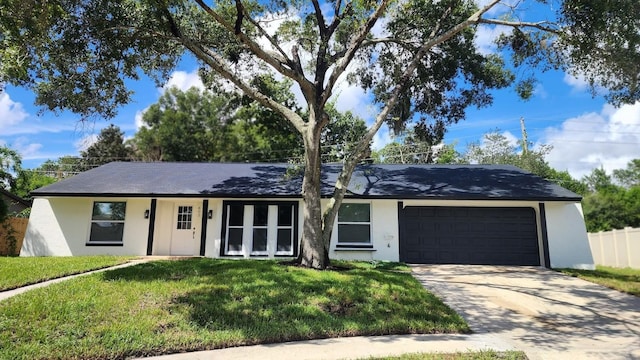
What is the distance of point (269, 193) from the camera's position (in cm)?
1551

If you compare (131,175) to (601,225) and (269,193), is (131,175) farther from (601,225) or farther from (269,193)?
(601,225)

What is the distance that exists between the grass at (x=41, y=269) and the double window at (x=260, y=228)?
3805 millimetres

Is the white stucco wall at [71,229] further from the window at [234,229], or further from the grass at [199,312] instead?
the grass at [199,312]

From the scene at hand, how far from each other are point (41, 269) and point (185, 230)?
634 cm

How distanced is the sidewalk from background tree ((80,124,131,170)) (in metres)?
38.6

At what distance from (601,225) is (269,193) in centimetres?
2900

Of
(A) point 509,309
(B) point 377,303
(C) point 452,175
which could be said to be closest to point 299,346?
(B) point 377,303

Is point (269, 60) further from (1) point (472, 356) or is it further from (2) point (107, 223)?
(2) point (107, 223)

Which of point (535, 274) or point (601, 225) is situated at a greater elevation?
point (601, 225)

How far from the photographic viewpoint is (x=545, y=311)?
8602mm

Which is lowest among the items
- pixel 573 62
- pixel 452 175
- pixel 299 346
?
pixel 299 346

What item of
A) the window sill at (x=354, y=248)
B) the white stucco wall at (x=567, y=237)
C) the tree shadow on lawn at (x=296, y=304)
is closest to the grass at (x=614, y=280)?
the white stucco wall at (x=567, y=237)

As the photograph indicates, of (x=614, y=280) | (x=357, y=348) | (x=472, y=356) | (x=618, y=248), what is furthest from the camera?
(x=618, y=248)

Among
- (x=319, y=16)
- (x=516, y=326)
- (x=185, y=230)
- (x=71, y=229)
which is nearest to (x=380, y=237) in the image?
(x=185, y=230)
